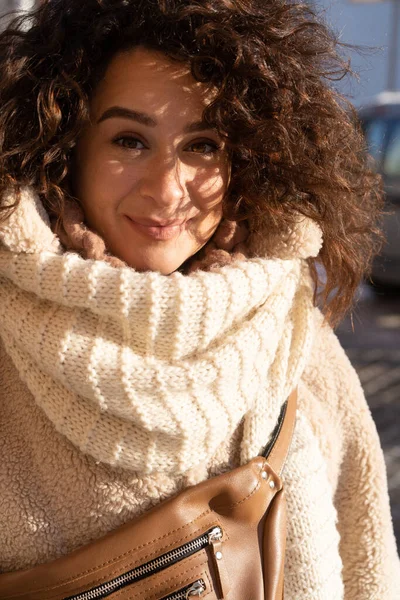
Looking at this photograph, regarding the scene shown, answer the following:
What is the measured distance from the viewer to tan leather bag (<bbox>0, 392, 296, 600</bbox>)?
159 cm

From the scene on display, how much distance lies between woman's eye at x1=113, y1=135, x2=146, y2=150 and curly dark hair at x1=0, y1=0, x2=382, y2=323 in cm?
10

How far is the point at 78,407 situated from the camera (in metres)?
1.63

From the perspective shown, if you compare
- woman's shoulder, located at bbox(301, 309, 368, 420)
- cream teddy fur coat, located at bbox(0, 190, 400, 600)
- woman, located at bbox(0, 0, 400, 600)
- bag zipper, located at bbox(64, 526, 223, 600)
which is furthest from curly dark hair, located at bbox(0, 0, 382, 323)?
bag zipper, located at bbox(64, 526, 223, 600)

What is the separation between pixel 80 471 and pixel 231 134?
0.81m

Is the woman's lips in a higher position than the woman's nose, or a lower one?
lower

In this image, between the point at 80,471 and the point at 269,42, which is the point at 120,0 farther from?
the point at 80,471

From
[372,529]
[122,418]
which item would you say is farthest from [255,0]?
[372,529]

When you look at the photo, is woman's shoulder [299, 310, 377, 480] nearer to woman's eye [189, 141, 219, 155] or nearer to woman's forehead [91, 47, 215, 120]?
woman's eye [189, 141, 219, 155]

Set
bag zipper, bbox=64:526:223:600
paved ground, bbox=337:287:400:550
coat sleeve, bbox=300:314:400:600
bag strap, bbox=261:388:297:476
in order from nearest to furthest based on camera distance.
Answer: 1. bag zipper, bbox=64:526:223:600
2. bag strap, bbox=261:388:297:476
3. coat sleeve, bbox=300:314:400:600
4. paved ground, bbox=337:287:400:550

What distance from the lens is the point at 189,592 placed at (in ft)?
5.29

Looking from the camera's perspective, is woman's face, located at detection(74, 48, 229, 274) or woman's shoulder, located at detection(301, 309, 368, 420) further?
woman's shoulder, located at detection(301, 309, 368, 420)

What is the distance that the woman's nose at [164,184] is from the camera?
170 cm

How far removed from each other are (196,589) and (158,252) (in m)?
0.71

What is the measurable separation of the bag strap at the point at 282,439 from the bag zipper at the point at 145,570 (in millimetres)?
254
